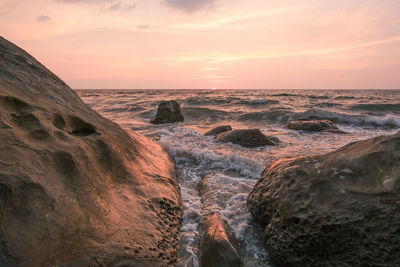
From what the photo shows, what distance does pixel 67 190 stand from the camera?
5.73ft

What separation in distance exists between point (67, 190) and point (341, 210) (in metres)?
1.96

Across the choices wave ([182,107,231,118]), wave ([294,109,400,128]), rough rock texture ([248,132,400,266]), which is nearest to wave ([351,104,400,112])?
wave ([294,109,400,128])

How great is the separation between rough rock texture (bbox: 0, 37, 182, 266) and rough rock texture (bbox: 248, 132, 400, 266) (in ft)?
3.08

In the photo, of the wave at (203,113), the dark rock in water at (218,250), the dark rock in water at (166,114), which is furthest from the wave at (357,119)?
the dark rock in water at (218,250)

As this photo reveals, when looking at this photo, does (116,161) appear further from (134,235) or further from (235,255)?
(235,255)

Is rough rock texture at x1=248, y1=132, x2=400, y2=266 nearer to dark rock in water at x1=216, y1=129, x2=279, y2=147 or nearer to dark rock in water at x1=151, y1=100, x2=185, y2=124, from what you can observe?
dark rock in water at x1=216, y1=129, x2=279, y2=147

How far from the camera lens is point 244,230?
2.46 meters

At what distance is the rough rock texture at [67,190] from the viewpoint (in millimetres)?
1435

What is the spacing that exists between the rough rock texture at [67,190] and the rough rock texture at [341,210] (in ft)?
3.08

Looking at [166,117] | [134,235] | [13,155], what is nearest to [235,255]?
[134,235]

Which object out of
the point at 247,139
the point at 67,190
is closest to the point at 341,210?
the point at 67,190

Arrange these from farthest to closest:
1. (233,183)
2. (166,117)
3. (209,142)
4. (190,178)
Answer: (166,117)
(209,142)
(190,178)
(233,183)

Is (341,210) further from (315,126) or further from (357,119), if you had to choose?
(357,119)

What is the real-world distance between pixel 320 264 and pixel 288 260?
232 millimetres
